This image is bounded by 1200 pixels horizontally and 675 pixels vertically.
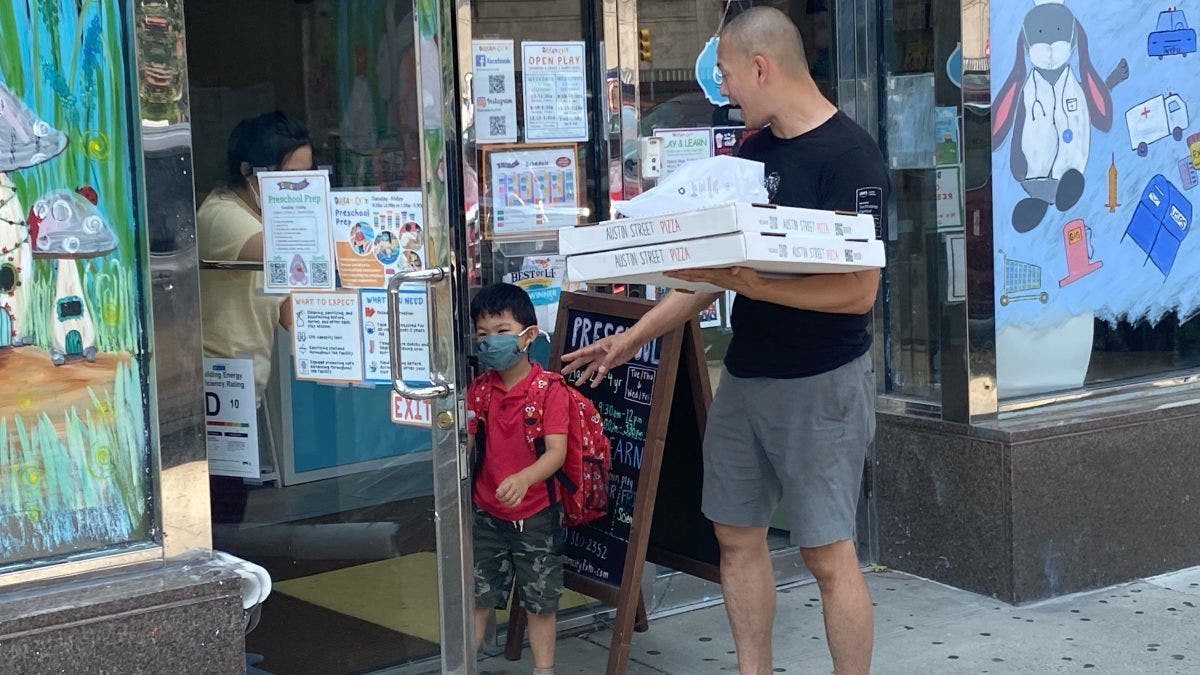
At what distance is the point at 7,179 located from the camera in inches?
131

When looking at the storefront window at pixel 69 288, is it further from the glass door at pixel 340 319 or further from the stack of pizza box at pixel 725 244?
the stack of pizza box at pixel 725 244

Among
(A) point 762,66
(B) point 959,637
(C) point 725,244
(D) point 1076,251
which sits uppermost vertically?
(A) point 762,66

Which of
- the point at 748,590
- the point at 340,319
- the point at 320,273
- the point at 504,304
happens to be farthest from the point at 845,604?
the point at 320,273

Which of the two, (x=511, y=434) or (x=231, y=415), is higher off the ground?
(x=231, y=415)

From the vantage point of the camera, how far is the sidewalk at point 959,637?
4.73 m

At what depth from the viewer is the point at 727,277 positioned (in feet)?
11.6

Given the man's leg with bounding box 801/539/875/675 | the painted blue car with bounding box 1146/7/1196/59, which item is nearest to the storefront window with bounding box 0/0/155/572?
the man's leg with bounding box 801/539/875/675

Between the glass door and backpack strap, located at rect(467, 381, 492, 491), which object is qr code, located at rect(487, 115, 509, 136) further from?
backpack strap, located at rect(467, 381, 492, 491)

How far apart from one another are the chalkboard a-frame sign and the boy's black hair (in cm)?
34

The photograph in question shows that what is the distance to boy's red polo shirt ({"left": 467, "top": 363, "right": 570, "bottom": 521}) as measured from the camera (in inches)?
169

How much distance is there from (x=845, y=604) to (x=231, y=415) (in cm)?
174

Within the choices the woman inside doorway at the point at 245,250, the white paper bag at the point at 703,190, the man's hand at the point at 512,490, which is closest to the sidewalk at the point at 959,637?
the man's hand at the point at 512,490

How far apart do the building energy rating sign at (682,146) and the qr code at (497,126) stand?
1.97 ft

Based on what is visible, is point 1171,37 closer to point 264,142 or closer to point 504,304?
point 504,304
